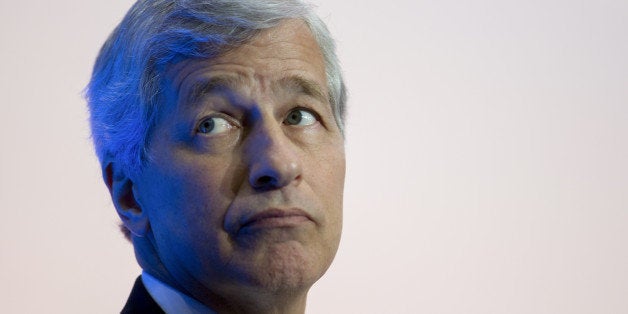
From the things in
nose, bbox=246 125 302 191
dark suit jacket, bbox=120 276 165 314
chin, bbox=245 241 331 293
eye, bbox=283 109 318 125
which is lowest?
dark suit jacket, bbox=120 276 165 314

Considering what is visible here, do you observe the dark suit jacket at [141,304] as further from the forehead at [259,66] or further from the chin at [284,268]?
the forehead at [259,66]

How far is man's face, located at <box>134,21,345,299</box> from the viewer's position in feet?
5.03

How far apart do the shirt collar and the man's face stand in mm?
33

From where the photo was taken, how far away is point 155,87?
5.49 ft

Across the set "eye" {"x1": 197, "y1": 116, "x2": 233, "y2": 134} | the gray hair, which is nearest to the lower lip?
"eye" {"x1": 197, "y1": 116, "x2": 233, "y2": 134}

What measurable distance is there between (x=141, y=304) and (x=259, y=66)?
20.8 inches

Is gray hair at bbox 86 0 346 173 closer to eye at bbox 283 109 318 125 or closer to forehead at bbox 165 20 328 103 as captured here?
forehead at bbox 165 20 328 103

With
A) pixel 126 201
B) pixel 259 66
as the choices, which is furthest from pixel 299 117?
pixel 126 201

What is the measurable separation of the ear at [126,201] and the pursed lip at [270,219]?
266mm

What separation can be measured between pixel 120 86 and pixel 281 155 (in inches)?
16.0

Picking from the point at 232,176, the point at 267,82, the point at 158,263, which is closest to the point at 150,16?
the point at 267,82

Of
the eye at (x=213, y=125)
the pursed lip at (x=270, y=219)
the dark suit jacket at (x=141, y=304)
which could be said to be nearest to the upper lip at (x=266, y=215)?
the pursed lip at (x=270, y=219)

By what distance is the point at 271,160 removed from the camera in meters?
1.53

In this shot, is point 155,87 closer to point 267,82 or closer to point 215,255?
point 267,82
